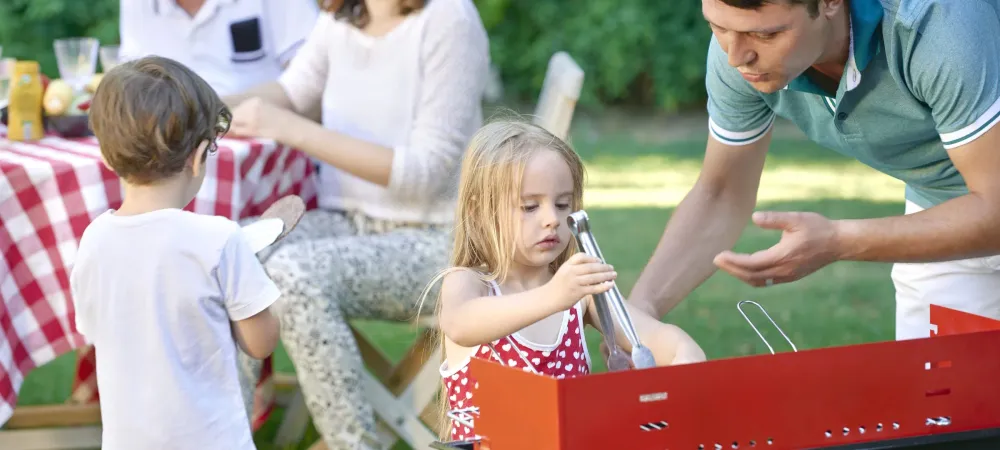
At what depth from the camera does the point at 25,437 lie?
3199 millimetres

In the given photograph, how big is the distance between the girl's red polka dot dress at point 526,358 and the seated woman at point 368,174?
2.99ft

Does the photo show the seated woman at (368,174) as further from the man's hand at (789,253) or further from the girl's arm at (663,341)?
the man's hand at (789,253)

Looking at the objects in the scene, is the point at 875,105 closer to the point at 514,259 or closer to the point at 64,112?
the point at 514,259

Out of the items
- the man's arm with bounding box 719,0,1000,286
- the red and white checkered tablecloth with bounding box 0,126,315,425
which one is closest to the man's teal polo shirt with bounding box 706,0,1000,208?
the man's arm with bounding box 719,0,1000,286

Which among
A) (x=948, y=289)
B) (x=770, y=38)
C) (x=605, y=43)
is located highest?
(x=605, y=43)

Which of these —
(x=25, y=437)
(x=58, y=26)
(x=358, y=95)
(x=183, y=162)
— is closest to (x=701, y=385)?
(x=183, y=162)

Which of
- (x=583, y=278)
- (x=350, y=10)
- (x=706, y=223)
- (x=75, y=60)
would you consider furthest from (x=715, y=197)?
(x=75, y=60)

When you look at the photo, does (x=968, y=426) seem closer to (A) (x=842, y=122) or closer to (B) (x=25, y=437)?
(A) (x=842, y=122)

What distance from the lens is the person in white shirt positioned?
3.39 meters

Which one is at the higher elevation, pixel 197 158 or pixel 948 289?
pixel 197 158

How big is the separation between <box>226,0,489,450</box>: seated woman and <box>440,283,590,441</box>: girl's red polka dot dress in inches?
35.9

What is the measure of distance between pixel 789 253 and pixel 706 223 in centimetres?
67

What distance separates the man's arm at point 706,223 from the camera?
2.26 metres

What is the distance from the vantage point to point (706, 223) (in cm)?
237
